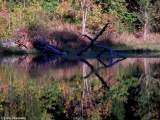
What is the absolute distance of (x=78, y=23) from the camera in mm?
34344

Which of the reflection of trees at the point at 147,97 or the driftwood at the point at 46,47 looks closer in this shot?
the reflection of trees at the point at 147,97

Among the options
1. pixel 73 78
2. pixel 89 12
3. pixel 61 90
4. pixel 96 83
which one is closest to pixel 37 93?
pixel 61 90

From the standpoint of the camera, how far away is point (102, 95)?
8680 mm

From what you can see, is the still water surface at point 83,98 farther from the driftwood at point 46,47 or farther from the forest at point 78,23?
the forest at point 78,23

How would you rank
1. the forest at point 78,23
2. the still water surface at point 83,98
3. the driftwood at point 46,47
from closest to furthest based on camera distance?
the still water surface at point 83,98 < the driftwood at point 46,47 < the forest at point 78,23

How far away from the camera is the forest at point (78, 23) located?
2973cm

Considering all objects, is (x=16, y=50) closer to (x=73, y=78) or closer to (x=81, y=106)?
(x=73, y=78)

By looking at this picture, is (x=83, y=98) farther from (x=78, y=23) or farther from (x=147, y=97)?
(x=78, y=23)

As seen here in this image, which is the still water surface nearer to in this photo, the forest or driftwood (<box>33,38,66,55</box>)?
driftwood (<box>33,38,66,55</box>)

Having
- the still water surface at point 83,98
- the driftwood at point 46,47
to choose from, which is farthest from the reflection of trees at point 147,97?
the driftwood at point 46,47

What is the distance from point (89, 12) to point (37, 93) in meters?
25.3

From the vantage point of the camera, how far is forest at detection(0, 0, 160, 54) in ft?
97.6

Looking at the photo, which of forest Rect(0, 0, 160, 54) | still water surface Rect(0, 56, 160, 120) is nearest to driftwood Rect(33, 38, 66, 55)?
forest Rect(0, 0, 160, 54)

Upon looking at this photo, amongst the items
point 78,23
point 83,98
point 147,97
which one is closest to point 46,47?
point 78,23
